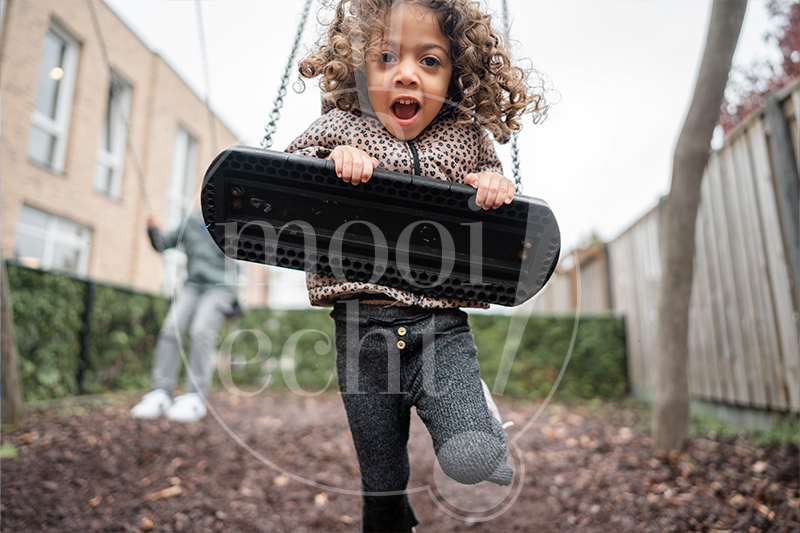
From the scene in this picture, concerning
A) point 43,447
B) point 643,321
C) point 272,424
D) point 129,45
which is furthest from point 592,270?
point 129,45

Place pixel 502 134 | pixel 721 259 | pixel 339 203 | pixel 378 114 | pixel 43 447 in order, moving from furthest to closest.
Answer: pixel 721 259 → pixel 43 447 → pixel 502 134 → pixel 378 114 → pixel 339 203

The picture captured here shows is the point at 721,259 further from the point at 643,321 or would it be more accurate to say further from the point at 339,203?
the point at 339,203

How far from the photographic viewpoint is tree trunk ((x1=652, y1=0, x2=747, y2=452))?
9.20ft

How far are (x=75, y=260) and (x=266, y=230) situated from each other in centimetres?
680

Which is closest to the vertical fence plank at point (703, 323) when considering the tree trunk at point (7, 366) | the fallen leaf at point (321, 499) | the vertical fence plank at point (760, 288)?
the vertical fence plank at point (760, 288)

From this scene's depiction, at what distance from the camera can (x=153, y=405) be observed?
104 inches

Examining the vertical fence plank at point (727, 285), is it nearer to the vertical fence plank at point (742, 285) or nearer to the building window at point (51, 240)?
the vertical fence plank at point (742, 285)

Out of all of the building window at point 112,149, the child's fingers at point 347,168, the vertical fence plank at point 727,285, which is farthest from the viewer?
the building window at point 112,149

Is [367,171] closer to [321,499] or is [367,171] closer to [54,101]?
[321,499]

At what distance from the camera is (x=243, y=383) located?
6.27m

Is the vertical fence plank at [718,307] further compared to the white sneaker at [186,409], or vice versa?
the vertical fence plank at [718,307]

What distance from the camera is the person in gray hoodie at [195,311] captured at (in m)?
2.83

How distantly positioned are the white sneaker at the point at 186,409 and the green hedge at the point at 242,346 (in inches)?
37.8

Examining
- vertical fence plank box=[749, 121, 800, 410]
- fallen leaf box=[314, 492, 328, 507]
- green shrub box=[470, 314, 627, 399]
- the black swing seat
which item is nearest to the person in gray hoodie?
fallen leaf box=[314, 492, 328, 507]
